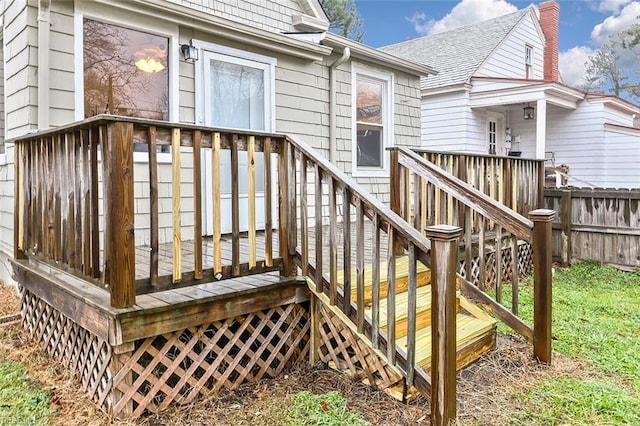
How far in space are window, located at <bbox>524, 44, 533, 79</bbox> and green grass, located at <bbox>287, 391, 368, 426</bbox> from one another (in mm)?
14664

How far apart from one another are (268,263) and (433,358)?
124 cm

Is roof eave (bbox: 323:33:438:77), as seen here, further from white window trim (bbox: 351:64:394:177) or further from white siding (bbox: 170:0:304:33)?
white siding (bbox: 170:0:304:33)

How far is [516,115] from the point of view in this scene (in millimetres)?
13109

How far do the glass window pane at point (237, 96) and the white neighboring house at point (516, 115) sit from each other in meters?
7.15

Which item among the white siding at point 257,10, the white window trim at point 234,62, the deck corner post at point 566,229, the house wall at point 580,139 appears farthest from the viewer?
the house wall at point 580,139

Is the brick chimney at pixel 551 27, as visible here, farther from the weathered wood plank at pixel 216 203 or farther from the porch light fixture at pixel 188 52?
the weathered wood plank at pixel 216 203

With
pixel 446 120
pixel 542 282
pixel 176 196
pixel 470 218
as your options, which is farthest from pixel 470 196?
pixel 446 120

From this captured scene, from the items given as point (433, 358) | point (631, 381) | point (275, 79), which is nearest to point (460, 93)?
point (275, 79)

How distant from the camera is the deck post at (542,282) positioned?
3.30 m

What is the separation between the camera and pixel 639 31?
2688 cm

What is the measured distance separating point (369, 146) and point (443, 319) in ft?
17.2

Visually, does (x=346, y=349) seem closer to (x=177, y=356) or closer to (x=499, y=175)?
(x=177, y=356)

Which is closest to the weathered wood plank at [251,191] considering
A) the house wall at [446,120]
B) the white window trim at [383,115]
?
the white window trim at [383,115]

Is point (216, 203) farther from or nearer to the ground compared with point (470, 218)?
farther from the ground
